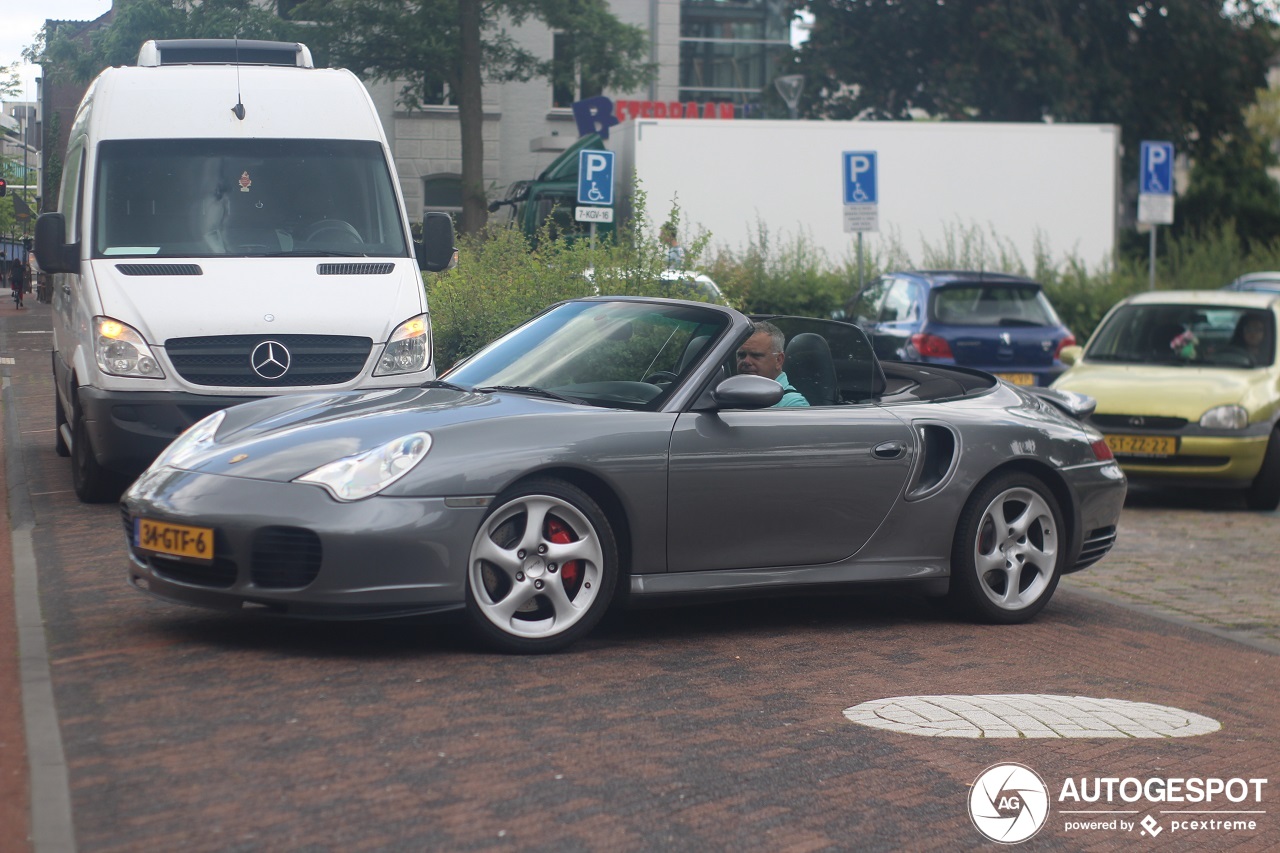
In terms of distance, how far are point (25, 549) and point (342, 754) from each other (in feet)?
14.3

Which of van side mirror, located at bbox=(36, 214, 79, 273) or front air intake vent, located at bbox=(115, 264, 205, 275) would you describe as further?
van side mirror, located at bbox=(36, 214, 79, 273)

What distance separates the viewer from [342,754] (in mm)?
4848

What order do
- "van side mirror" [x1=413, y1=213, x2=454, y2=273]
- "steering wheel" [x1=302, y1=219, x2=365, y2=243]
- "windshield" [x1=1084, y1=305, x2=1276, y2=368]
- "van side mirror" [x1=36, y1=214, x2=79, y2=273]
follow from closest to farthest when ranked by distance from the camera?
"van side mirror" [x1=36, y1=214, x2=79, y2=273] < "steering wheel" [x1=302, y1=219, x2=365, y2=243] < "van side mirror" [x1=413, y1=213, x2=454, y2=273] < "windshield" [x1=1084, y1=305, x2=1276, y2=368]

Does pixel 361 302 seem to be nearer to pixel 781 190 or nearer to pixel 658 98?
pixel 781 190

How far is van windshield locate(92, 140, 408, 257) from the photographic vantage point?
10773 mm

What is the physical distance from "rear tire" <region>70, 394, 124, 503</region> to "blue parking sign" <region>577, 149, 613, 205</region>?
9.06m

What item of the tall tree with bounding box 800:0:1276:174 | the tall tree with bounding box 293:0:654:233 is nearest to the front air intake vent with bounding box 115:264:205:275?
the tall tree with bounding box 293:0:654:233

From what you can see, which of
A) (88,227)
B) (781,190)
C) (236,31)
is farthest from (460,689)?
(236,31)

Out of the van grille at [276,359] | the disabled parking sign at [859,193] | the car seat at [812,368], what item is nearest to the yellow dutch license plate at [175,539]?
the car seat at [812,368]

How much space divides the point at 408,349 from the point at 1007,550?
4.18 metres

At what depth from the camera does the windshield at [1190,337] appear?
13.8m

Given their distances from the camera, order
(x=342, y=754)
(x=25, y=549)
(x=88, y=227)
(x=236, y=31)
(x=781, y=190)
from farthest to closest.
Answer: (x=236, y=31)
(x=781, y=190)
(x=88, y=227)
(x=25, y=549)
(x=342, y=754)

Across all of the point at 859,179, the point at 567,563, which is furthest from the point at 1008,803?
the point at 859,179

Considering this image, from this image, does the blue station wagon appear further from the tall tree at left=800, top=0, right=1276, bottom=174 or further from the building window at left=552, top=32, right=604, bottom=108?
the tall tree at left=800, top=0, right=1276, bottom=174
